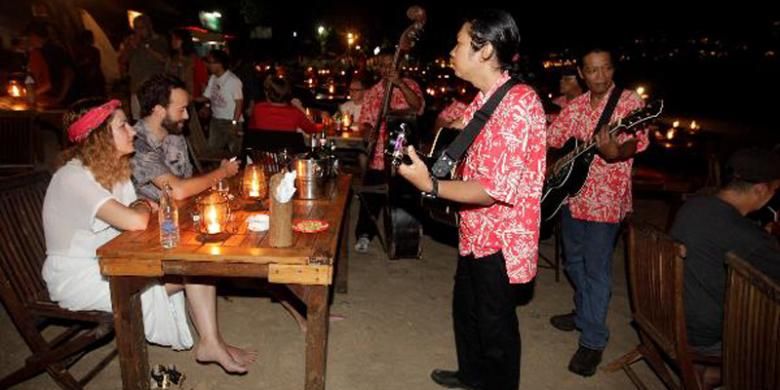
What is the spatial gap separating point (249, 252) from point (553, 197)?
85.2 inches

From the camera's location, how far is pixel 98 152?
3.02 meters

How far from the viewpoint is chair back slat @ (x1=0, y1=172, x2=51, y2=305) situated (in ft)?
10.0

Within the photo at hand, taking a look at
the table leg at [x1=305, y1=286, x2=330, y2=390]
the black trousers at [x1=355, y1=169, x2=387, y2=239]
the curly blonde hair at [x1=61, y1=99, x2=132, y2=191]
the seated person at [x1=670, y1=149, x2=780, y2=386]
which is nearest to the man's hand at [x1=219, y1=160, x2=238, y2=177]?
the curly blonde hair at [x1=61, y1=99, x2=132, y2=191]

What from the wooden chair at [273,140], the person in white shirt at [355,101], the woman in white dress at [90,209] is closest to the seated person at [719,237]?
the woman in white dress at [90,209]

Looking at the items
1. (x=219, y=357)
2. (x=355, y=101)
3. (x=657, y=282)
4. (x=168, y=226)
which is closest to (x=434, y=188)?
(x=168, y=226)

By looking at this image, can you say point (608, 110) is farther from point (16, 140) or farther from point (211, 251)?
point (16, 140)

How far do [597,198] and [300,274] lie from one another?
7.21 ft

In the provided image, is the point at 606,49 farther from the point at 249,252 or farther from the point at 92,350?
the point at 92,350

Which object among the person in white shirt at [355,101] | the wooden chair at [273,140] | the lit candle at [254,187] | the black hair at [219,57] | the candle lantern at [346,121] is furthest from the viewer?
the black hair at [219,57]

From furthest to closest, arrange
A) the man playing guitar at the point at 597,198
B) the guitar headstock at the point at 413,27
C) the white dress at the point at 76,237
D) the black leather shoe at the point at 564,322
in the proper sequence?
the guitar headstock at the point at 413,27 < the black leather shoe at the point at 564,322 < the man playing guitar at the point at 597,198 < the white dress at the point at 76,237

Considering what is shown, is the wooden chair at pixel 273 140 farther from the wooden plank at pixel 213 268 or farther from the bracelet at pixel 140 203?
the wooden plank at pixel 213 268

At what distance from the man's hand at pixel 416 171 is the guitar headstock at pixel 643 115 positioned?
1.73m

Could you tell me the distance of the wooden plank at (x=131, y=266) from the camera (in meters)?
2.50

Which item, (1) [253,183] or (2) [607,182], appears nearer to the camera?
(1) [253,183]
